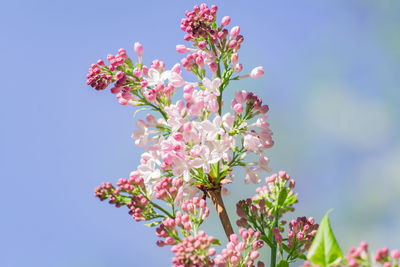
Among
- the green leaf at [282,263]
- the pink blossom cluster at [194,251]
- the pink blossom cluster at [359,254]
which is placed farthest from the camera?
the green leaf at [282,263]

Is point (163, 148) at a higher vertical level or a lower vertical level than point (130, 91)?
lower

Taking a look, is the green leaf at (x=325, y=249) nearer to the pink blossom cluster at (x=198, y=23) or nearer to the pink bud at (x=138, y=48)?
the pink blossom cluster at (x=198, y=23)

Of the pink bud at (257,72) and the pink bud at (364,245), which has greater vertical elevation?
the pink bud at (257,72)

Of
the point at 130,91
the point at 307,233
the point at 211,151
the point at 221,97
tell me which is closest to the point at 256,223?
the point at 307,233

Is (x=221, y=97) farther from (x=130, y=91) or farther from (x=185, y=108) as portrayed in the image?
(x=130, y=91)

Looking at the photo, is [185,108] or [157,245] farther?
[185,108]

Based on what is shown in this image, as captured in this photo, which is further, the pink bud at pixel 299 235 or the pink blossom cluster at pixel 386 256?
the pink bud at pixel 299 235

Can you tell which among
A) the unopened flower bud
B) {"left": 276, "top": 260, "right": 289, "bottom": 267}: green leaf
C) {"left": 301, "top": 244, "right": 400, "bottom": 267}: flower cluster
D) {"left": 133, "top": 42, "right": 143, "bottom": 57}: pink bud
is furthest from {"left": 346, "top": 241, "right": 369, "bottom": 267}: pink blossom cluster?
{"left": 133, "top": 42, "right": 143, "bottom": 57}: pink bud

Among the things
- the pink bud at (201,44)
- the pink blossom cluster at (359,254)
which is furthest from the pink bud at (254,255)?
the pink bud at (201,44)
